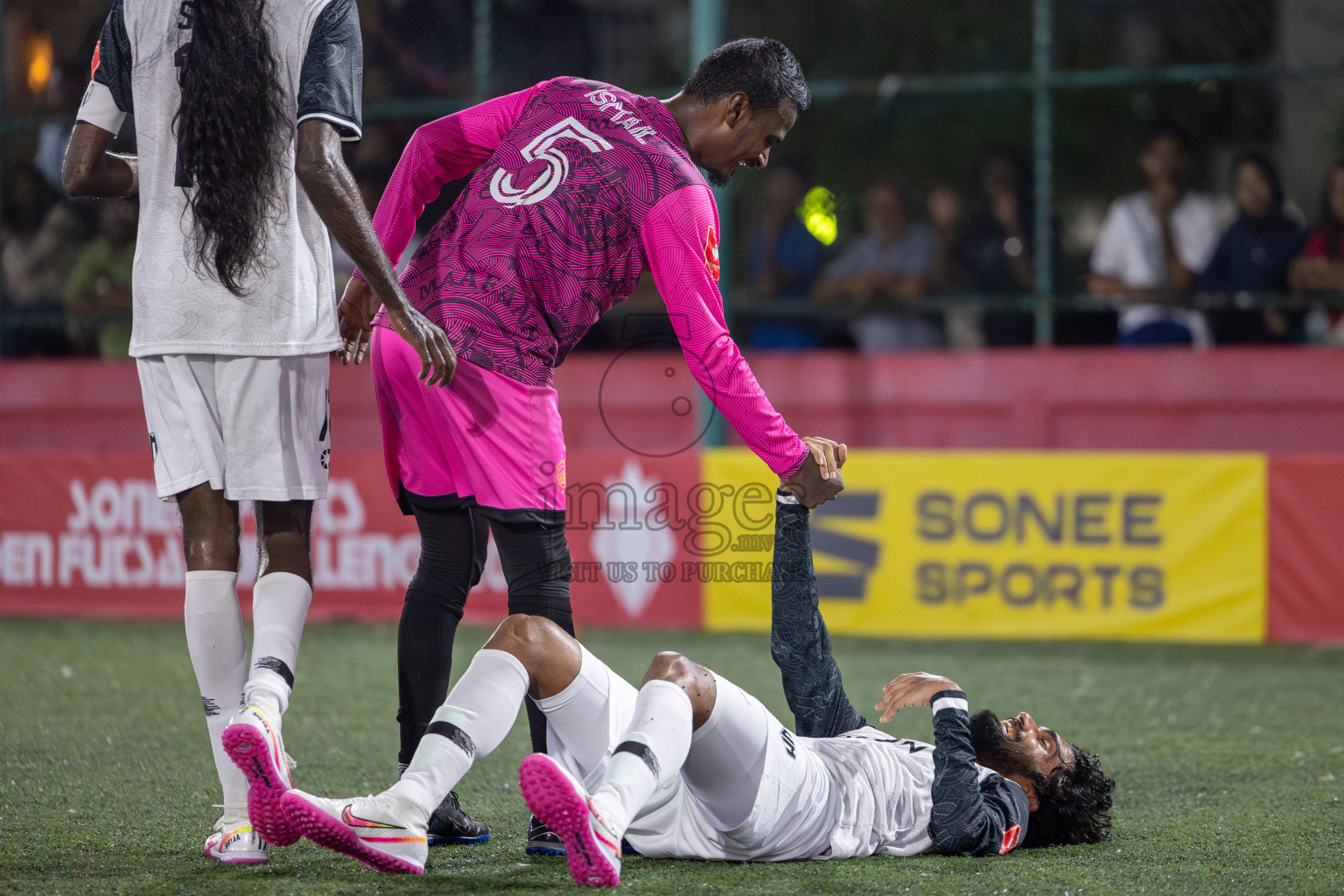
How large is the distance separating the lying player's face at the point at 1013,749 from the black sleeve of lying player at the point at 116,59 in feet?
7.79

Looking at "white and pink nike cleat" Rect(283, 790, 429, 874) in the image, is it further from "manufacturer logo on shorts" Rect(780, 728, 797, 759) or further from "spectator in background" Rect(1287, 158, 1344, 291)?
"spectator in background" Rect(1287, 158, 1344, 291)

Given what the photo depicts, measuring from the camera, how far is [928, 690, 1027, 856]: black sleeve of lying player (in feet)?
10.2

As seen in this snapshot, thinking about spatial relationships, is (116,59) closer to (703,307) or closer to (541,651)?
(703,307)

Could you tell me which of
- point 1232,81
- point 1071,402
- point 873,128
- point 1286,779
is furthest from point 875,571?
point 873,128

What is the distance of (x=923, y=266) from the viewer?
9000mm

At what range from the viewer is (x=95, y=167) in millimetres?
3215

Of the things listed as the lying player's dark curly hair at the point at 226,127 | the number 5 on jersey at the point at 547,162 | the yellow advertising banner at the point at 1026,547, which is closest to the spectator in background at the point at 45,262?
the yellow advertising banner at the point at 1026,547

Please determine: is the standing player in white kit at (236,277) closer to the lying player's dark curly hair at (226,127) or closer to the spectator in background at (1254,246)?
the lying player's dark curly hair at (226,127)

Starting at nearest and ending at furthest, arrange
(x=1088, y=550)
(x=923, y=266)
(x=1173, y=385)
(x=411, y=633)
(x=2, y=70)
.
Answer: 1. (x=411, y=633)
2. (x=1088, y=550)
3. (x=1173, y=385)
4. (x=923, y=266)
5. (x=2, y=70)

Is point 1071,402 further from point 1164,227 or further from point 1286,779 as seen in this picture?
point 1286,779

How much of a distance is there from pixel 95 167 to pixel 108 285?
7.09m

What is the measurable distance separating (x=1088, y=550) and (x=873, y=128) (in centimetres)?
1328

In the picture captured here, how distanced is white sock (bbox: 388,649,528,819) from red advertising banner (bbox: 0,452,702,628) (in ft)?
15.0

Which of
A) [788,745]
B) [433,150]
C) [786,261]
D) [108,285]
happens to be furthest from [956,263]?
[788,745]
